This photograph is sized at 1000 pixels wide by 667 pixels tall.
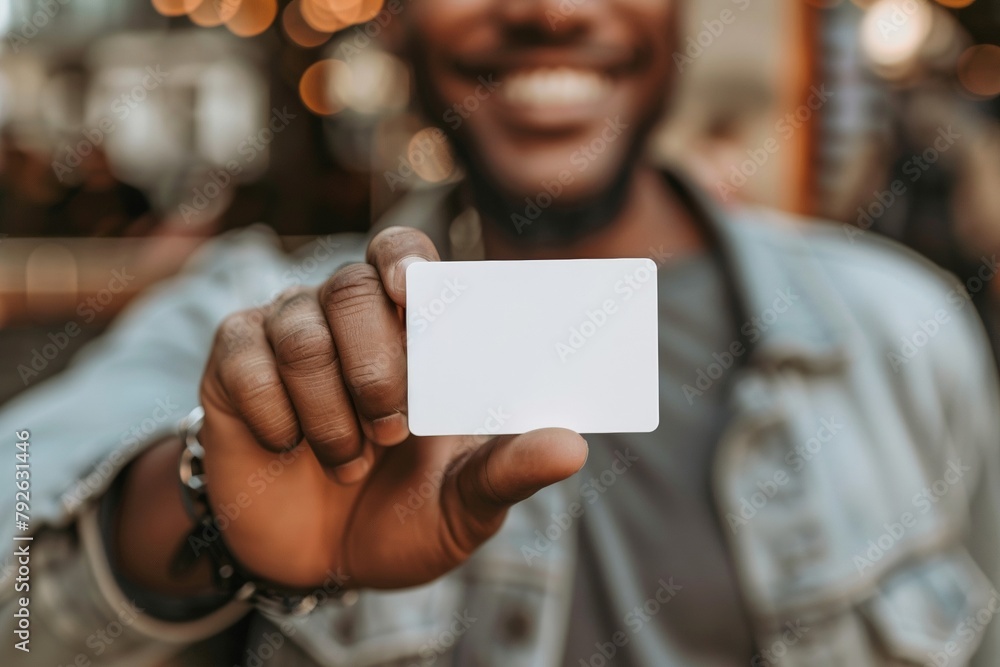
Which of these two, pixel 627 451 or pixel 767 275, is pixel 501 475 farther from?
pixel 767 275

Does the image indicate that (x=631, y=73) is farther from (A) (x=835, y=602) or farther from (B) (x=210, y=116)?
(A) (x=835, y=602)

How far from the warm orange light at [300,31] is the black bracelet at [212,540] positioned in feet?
2.66

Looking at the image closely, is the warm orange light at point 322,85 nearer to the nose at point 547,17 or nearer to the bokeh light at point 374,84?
the bokeh light at point 374,84

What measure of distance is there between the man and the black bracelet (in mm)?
31

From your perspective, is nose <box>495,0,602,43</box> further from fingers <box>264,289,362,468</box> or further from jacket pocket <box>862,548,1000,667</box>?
jacket pocket <box>862,548,1000,667</box>

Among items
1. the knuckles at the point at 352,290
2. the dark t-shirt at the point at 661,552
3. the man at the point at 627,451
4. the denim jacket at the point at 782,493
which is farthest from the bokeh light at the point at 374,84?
the knuckles at the point at 352,290

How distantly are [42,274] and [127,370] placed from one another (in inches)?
14.6

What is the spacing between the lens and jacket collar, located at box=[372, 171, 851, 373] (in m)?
1.10

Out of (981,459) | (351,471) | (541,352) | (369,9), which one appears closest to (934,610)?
(981,459)

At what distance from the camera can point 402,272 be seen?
0.58 metres

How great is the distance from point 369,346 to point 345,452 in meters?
0.10

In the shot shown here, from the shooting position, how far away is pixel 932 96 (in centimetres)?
131

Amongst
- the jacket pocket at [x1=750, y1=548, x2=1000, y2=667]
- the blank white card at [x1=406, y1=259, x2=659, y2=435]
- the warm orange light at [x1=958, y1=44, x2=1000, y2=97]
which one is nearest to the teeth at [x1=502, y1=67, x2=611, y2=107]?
the blank white card at [x1=406, y1=259, x2=659, y2=435]

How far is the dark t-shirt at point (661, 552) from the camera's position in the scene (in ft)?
3.46
